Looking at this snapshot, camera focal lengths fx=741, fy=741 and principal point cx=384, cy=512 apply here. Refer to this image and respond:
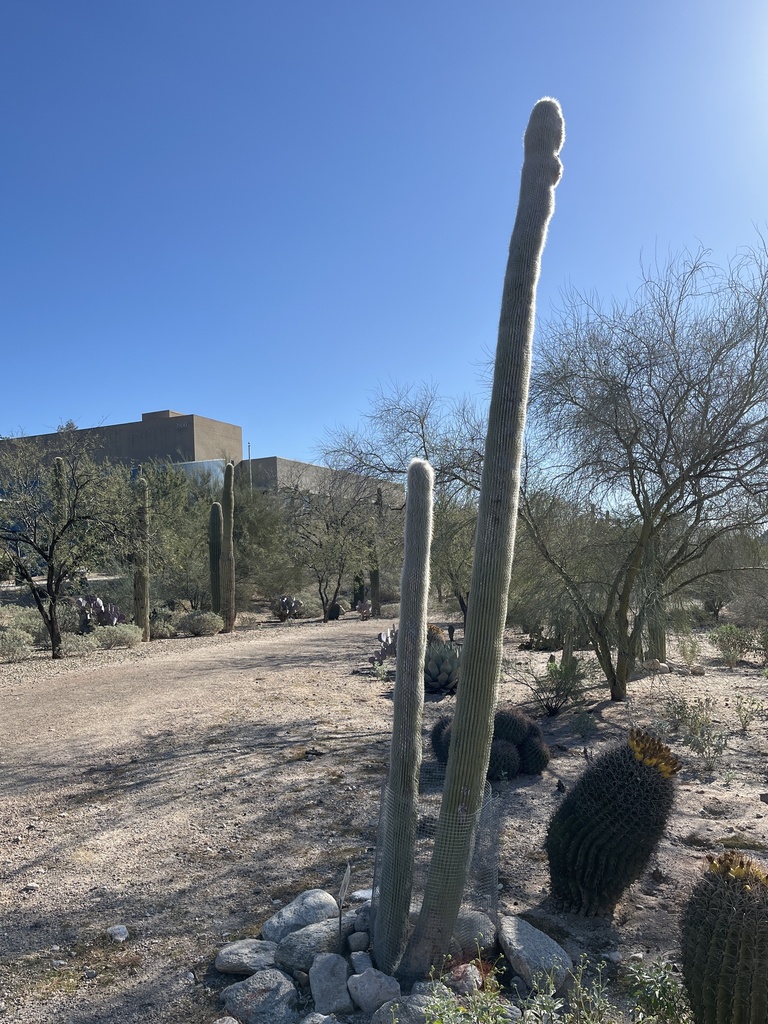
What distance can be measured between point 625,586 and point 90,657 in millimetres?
9715

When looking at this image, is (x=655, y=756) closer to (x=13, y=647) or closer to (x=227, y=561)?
(x=13, y=647)

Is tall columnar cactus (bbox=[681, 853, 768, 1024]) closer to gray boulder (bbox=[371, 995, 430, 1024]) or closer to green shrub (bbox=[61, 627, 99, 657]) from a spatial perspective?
gray boulder (bbox=[371, 995, 430, 1024])

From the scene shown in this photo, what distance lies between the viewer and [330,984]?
10.1ft

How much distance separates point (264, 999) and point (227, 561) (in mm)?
17099

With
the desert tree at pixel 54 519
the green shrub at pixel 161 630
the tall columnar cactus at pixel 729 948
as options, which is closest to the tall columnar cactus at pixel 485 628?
the tall columnar cactus at pixel 729 948

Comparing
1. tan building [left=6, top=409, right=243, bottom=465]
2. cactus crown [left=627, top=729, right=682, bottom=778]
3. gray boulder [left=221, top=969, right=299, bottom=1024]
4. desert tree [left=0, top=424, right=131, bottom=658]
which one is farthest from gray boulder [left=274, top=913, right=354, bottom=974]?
tan building [left=6, top=409, right=243, bottom=465]

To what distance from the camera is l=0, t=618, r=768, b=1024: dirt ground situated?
3471 mm

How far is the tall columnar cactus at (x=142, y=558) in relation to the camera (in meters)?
14.8

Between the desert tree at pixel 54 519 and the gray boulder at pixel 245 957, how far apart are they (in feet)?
36.9

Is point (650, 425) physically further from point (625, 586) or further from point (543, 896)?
point (543, 896)

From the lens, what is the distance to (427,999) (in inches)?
113

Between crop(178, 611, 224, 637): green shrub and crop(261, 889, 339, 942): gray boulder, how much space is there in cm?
1523

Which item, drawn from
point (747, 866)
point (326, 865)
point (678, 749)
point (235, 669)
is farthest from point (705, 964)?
point (235, 669)

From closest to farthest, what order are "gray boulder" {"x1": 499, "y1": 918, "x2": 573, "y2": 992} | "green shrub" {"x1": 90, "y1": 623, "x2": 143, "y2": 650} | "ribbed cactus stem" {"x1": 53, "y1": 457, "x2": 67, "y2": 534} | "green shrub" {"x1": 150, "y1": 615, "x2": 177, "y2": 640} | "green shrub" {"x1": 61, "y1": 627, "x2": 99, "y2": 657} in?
"gray boulder" {"x1": 499, "y1": 918, "x2": 573, "y2": 992} → "ribbed cactus stem" {"x1": 53, "y1": 457, "x2": 67, "y2": 534} → "green shrub" {"x1": 61, "y1": 627, "x2": 99, "y2": 657} → "green shrub" {"x1": 90, "y1": 623, "x2": 143, "y2": 650} → "green shrub" {"x1": 150, "y1": 615, "x2": 177, "y2": 640}
